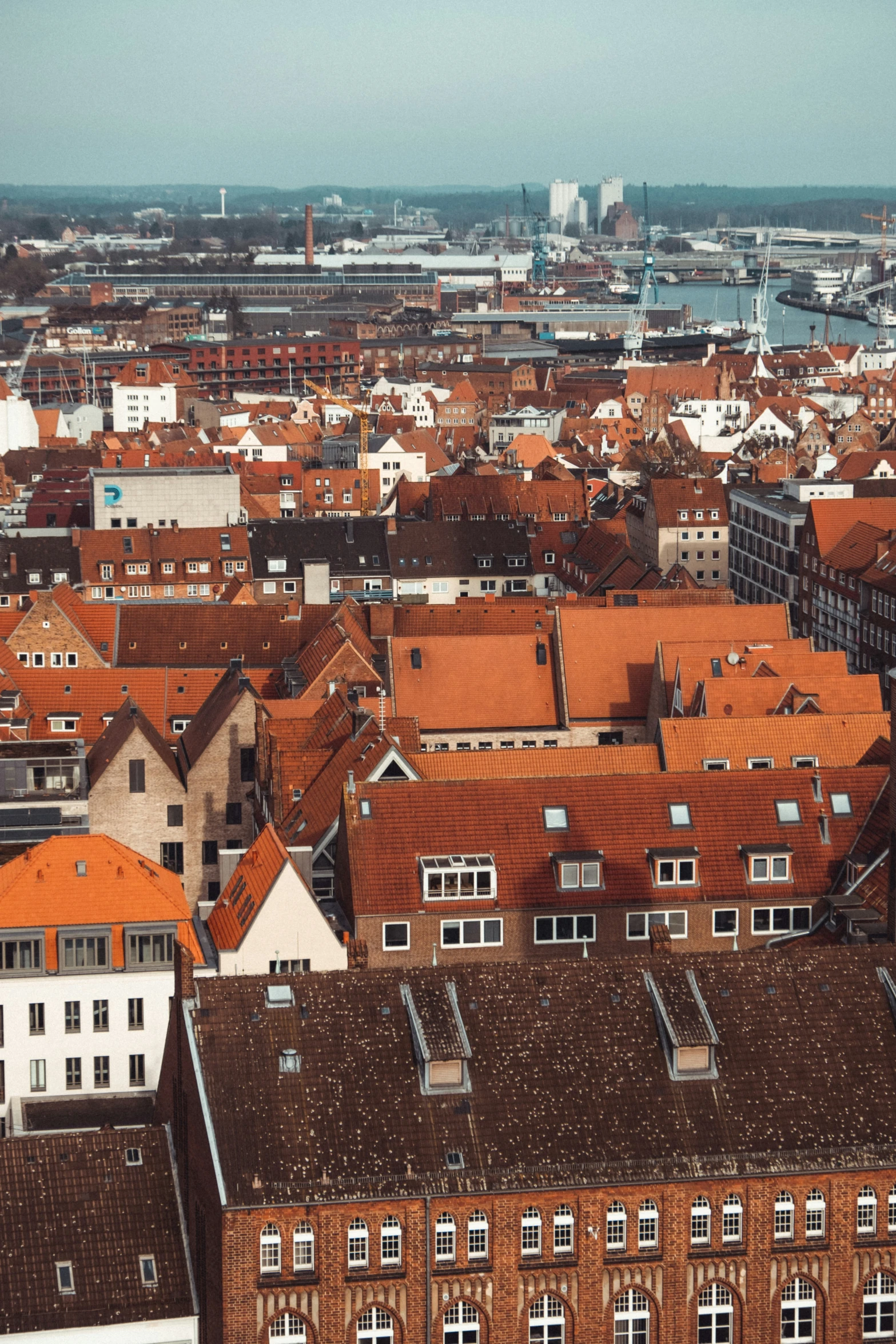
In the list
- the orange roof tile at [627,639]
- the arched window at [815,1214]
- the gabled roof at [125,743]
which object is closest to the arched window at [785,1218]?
the arched window at [815,1214]

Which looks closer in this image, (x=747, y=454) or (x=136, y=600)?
(x=136, y=600)

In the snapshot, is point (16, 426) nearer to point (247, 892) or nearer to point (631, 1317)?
point (247, 892)

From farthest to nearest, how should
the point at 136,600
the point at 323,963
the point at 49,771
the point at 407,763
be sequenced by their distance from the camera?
the point at 136,600
the point at 49,771
the point at 407,763
the point at 323,963

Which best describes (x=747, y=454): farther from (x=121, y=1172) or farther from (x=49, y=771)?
(x=121, y=1172)

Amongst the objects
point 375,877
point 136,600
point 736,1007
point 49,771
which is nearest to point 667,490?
point 136,600

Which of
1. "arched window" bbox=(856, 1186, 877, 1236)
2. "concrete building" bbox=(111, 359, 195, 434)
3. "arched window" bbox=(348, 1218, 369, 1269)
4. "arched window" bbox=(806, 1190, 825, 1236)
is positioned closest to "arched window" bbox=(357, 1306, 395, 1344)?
"arched window" bbox=(348, 1218, 369, 1269)

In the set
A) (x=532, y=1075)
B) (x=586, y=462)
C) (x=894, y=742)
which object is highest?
(x=894, y=742)

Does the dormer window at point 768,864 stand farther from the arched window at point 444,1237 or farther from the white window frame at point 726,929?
the arched window at point 444,1237
